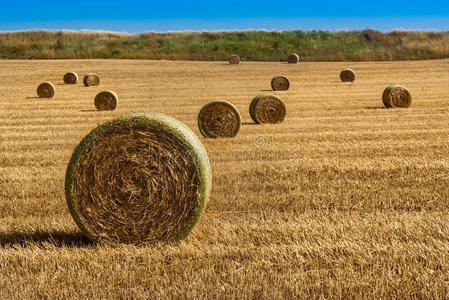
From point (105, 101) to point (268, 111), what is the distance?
752 cm

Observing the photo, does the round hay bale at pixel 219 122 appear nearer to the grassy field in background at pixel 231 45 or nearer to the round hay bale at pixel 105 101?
the round hay bale at pixel 105 101

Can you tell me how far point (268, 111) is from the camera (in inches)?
669

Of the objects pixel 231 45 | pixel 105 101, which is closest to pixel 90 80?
pixel 105 101

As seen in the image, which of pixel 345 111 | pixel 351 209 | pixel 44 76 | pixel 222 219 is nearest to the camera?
pixel 222 219

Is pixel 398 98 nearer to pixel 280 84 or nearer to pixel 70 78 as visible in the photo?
pixel 280 84

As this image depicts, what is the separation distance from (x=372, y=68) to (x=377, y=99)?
19.6 meters

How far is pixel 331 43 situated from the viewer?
6694cm

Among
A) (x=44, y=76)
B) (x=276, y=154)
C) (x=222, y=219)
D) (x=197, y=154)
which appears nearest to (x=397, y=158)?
(x=276, y=154)

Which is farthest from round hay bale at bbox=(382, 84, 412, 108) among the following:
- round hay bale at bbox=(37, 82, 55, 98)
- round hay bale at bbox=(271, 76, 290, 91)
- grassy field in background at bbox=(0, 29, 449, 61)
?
grassy field in background at bbox=(0, 29, 449, 61)

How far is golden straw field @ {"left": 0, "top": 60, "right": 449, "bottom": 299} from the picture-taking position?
16.8 ft

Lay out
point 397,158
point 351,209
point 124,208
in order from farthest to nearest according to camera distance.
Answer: point 397,158, point 351,209, point 124,208

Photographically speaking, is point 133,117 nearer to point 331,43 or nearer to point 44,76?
point 44,76

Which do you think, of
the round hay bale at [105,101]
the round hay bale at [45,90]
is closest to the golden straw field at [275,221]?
the round hay bale at [105,101]

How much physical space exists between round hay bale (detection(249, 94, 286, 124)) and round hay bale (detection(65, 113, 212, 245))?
10610 mm
